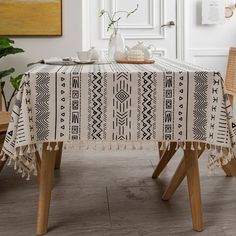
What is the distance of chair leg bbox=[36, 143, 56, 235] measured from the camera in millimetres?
1727

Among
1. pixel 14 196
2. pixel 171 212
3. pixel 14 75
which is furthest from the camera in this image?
pixel 14 75

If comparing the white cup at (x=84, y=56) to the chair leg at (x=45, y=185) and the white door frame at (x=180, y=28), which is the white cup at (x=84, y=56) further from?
the white door frame at (x=180, y=28)

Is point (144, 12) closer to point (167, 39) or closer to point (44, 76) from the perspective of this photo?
A: point (167, 39)

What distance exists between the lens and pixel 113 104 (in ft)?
5.39

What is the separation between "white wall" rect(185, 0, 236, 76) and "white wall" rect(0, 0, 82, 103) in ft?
4.79

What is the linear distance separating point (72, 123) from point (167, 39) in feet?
10.3

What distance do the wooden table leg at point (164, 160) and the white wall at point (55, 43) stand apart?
165 cm

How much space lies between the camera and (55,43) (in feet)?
12.3

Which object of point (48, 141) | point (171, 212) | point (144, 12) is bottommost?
point (171, 212)

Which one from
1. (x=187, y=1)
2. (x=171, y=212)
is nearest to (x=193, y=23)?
(x=187, y=1)

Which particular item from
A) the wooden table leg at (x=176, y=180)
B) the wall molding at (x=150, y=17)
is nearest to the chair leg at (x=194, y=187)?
the wooden table leg at (x=176, y=180)

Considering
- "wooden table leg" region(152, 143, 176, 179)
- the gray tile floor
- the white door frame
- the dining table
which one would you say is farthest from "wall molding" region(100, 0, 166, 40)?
the dining table

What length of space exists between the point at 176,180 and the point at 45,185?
71 cm

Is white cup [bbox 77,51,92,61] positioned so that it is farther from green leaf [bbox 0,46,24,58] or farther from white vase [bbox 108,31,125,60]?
green leaf [bbox 0,46,24,58]
